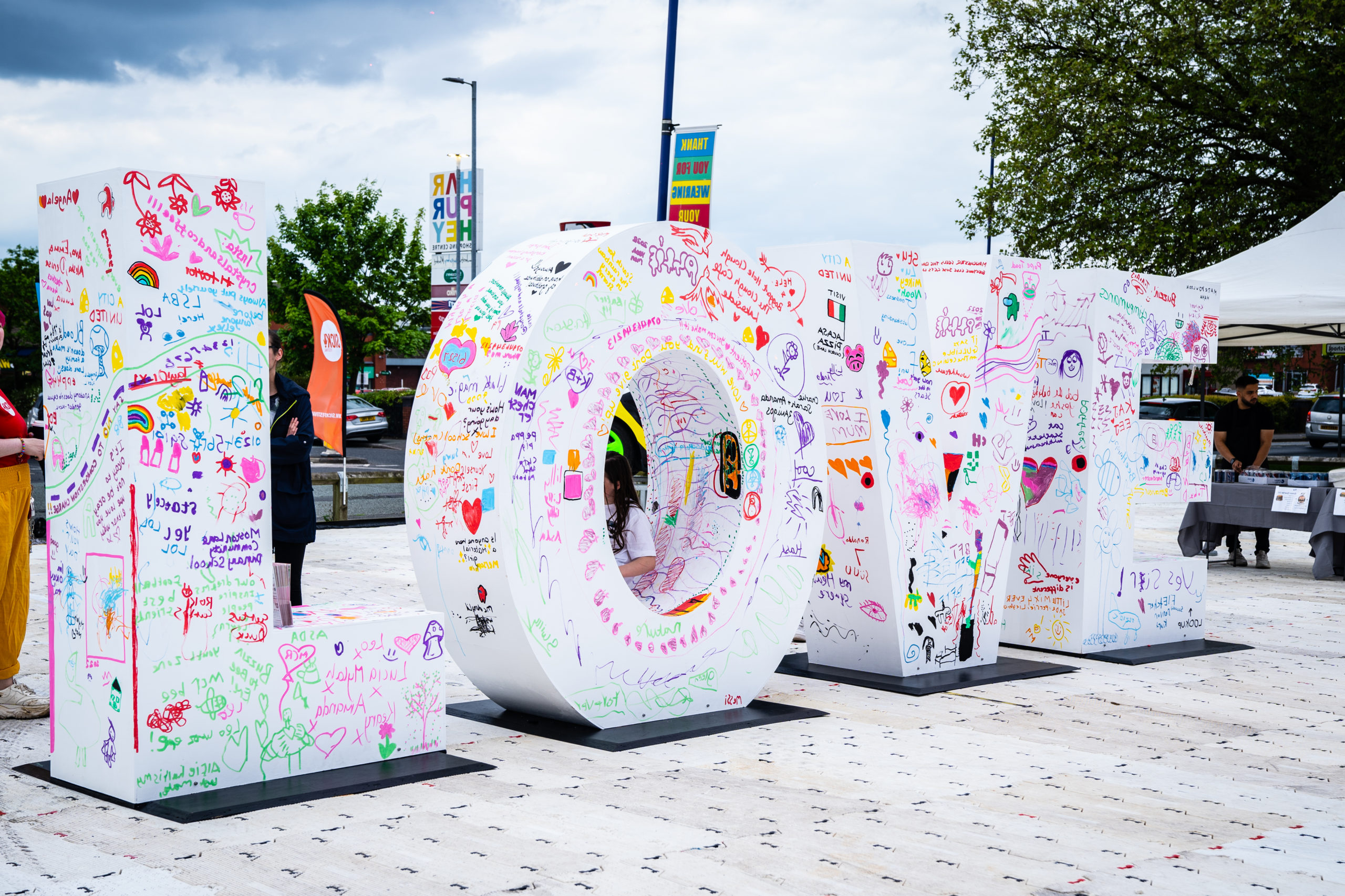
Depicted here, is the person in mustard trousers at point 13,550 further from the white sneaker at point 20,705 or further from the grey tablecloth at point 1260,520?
the grey tablecloth at point 1260,520

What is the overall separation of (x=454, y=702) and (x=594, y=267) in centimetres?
242

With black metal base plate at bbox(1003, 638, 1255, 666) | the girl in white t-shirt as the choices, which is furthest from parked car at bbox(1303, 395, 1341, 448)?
the girl in white t-shirt

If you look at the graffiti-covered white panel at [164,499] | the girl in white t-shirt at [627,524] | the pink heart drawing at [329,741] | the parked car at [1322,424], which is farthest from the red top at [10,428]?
the parked car at [1322,424]

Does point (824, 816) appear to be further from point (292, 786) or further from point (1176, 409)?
point (1176, 409)

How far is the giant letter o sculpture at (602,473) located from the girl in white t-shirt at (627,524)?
0.28 metres

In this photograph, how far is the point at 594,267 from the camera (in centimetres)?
590

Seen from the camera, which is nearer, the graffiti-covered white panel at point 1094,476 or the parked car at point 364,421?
the graffiti-covered white panel at point 1094,476

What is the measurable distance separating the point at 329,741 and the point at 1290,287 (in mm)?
11854

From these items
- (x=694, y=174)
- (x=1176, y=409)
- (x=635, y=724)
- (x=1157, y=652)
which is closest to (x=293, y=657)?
(x=635, y=724)

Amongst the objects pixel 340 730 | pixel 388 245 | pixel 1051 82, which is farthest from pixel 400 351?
pixel 340 730

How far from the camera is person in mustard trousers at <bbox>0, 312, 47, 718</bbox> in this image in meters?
5.95

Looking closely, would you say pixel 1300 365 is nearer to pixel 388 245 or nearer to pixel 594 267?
pixel 388 245

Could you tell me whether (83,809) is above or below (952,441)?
below

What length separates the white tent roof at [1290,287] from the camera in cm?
1292
